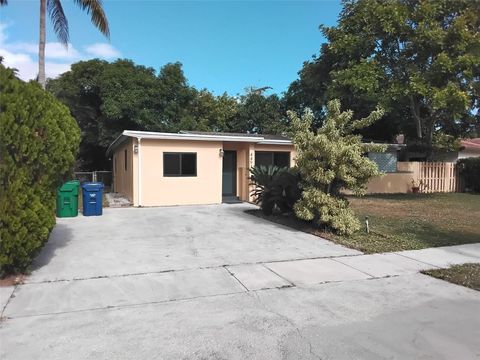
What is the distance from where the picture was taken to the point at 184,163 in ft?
49.7

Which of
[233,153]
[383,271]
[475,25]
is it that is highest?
[475,25]

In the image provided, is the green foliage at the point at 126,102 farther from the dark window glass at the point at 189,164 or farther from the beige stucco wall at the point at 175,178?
the dark window glass at the point at 189,164

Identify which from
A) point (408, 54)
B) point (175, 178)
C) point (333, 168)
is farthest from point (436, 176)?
point (333, 168)

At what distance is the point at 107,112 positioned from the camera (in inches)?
994

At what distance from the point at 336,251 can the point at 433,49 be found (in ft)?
44.2

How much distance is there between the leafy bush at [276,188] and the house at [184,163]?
1.89 m

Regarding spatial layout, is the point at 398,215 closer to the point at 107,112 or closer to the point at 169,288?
the point at 169,288

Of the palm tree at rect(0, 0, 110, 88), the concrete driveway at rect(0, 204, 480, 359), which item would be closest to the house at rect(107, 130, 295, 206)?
the palm tree at rect(0, 0, 110, 88)

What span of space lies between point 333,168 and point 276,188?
2862mm

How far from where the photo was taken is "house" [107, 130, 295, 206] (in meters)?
14.4

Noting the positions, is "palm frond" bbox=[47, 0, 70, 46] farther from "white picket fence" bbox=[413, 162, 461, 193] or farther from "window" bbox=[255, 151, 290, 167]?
"white picket fence" bbox=[413, 162, 461, 193]

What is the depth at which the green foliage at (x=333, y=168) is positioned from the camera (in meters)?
9.20

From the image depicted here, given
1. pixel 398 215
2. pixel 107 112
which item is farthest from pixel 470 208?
pixel 107 112

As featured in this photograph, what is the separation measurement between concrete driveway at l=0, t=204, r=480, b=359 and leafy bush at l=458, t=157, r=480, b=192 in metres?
16.2
